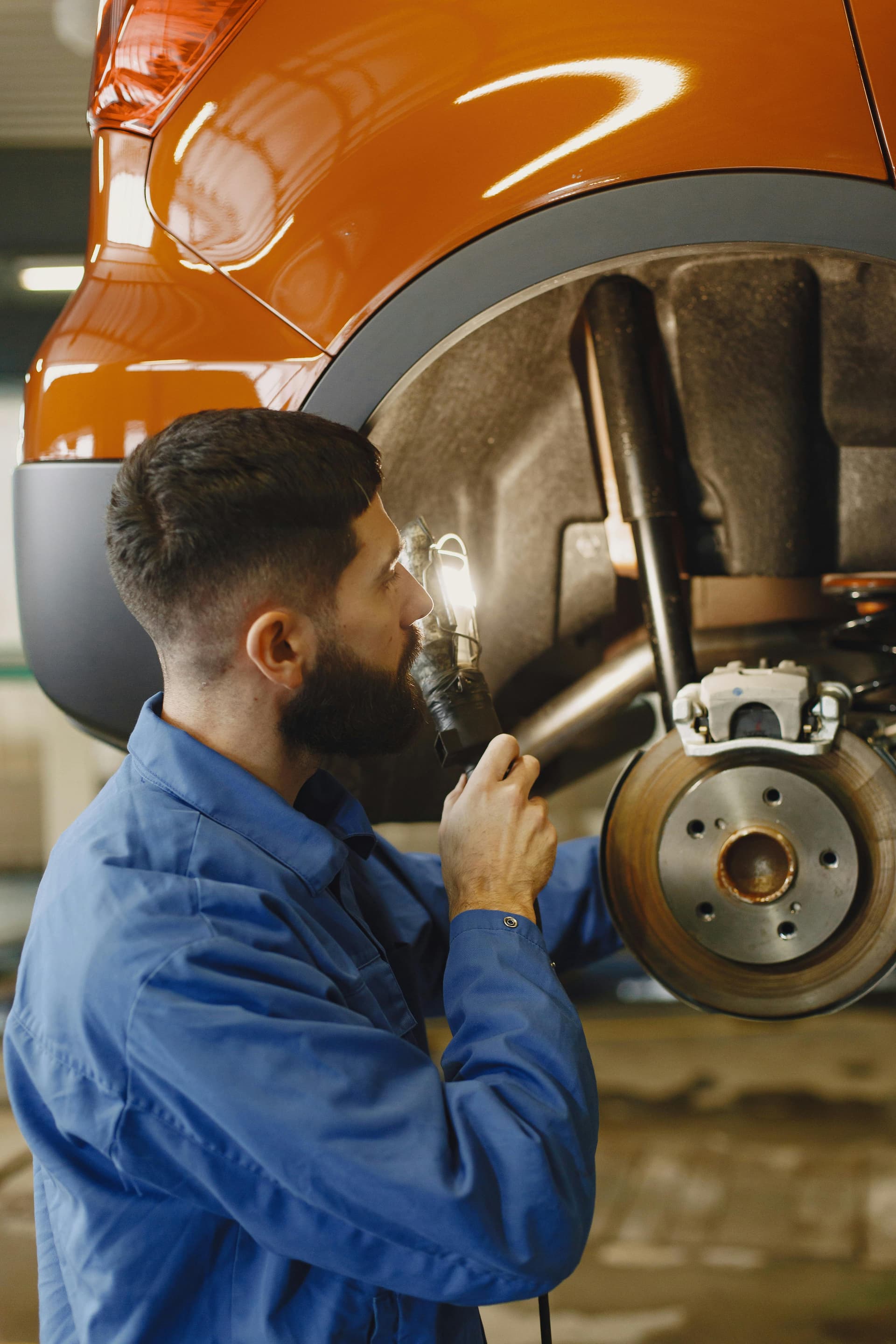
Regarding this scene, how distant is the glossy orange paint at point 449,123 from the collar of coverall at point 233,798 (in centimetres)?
33

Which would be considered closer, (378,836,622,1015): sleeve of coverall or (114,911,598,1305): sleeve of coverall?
(114,911,598,1305): sleeve of coverall

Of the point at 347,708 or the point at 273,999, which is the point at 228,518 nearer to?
the point at 347,708

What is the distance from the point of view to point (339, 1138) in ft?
1.90

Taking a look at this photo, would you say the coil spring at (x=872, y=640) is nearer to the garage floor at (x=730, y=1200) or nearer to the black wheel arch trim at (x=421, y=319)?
the black wheel arch trim at (x=421, y=319)

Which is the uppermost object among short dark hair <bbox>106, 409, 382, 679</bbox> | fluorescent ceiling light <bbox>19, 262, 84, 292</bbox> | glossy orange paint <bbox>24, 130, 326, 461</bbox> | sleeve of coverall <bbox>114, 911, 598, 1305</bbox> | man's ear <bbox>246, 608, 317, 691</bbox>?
fluorescent ceiling light <bbox>19, 262, 84, 292</bbox>

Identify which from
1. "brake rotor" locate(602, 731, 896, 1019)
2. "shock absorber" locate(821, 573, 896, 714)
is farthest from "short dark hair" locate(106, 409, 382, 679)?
"shock absorber" locate(821, 573, 896, 714)

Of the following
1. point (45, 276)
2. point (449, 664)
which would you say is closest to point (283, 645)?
point (449, 664)

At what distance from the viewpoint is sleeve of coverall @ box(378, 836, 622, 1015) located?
0.95 m

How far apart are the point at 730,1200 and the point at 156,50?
181 centimetres

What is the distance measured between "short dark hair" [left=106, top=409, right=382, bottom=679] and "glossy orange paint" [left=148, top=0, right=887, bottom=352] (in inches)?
5.4

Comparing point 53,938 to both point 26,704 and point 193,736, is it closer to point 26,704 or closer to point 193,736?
point 193,736

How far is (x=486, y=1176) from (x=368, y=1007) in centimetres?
15

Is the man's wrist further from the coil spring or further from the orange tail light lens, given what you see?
the orange tail light lens

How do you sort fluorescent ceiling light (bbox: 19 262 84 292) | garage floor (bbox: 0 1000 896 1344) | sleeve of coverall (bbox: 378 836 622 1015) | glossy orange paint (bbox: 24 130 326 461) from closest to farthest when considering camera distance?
1. glossy orange paint (bbox: 24 130 326 461)
2. sleeve of coverall (bbox: 378 836 622 1015)
3. garage floor (bbox: 0 1000 896 1344)
4. fluorescent ceiling light (bbox: 19 262 84 292)
